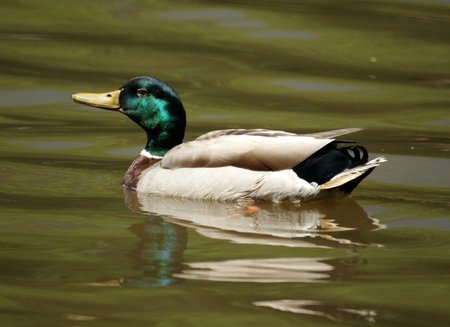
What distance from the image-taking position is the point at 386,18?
52.1 feet

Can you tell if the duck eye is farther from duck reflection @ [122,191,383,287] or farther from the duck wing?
duck reflection @ [122,191,383,287]

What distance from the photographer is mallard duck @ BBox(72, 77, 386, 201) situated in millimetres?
9492

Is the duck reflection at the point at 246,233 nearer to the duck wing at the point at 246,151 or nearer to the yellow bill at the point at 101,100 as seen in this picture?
the duck wing at the point at 246,151

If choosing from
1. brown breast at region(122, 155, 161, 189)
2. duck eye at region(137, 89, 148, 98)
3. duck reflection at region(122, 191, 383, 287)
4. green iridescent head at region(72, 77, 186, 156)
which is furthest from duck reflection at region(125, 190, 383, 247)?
duck eye at region(137, 89, 148, 98)

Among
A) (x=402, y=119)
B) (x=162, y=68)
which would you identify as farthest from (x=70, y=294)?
(x=162, y=68)

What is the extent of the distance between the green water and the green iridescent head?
16.6 inches

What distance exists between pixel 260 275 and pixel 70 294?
3.45 feet

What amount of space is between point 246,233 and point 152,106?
214 centimetres

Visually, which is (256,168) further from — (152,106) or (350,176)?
(152,106)

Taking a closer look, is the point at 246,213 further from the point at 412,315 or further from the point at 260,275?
the point at 412,315

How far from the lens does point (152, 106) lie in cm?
1045

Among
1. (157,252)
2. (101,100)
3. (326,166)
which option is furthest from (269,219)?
(101,100)

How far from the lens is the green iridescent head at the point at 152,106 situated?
10.4m

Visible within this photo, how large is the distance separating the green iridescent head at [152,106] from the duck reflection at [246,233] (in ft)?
2.44
